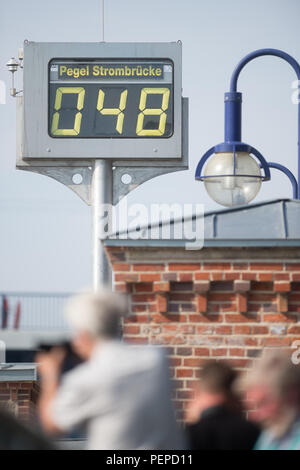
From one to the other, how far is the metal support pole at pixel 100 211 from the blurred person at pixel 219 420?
11.5m

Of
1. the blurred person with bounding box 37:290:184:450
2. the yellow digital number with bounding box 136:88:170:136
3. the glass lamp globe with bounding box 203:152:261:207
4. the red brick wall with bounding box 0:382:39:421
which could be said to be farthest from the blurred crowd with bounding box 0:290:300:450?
the yellow digital number with bounding box 136:88:170:136

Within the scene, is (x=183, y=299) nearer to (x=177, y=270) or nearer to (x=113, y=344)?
(x=177, y=270)

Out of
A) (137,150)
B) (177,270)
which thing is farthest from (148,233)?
(137,150)

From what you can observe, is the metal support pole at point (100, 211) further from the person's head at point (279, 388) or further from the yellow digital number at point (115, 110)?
the person's head at point (279, 388)


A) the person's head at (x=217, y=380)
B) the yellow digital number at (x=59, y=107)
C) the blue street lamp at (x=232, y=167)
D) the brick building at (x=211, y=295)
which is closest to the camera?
the person's head at (x=217, y=380)

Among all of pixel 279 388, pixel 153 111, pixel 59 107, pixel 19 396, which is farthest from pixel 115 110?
pixel 279 388

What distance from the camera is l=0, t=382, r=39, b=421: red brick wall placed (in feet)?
51.9

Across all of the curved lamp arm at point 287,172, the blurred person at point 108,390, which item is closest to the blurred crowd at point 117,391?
the blurred person at point 108,390

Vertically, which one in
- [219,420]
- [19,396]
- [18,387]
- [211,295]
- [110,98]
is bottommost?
[19,396]

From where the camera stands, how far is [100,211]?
59.5ft

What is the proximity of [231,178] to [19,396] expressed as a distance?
510cm

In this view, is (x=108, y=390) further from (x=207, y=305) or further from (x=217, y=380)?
(x=207, y=305)

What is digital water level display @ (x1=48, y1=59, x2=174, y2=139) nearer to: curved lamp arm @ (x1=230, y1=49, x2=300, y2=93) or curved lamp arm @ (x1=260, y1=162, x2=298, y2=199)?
curved lamp arm @ (x1=260, y1=162, x2=298, y2=199)

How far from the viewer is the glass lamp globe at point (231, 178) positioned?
500 inches
